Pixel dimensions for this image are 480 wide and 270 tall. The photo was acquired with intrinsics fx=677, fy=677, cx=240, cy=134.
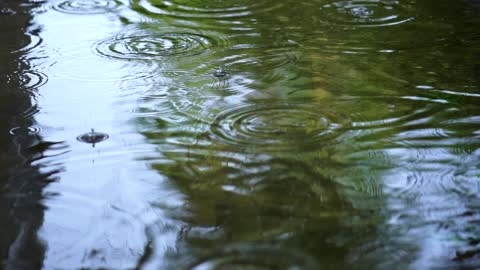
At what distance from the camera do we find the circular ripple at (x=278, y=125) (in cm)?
210

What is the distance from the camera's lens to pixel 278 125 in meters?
2.19

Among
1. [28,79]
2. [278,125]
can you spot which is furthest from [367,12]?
Answer: [28,79]

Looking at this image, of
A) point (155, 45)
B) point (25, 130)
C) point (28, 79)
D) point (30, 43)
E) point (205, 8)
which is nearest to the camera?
point (25, 130)

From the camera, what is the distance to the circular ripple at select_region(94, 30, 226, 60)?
9.45ft

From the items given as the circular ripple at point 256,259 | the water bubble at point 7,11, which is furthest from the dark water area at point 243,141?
the water bubble at point 7,11

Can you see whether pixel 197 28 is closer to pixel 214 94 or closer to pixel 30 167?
pixel 214 94

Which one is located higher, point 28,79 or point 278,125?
point 278,125

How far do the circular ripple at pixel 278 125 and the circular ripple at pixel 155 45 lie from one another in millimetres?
705

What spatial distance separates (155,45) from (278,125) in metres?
1.02

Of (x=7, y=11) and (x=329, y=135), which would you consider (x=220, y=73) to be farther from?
(x=7, y=11)

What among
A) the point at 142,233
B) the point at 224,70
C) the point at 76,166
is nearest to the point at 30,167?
the point at 76,166

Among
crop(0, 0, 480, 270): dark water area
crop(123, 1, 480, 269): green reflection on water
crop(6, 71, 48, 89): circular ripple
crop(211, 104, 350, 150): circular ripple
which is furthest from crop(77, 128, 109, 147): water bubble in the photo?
crop(6, 71, 48, 89): circular ripple

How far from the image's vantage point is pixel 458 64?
8.77ft

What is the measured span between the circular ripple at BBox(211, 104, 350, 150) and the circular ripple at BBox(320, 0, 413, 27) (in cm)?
106
